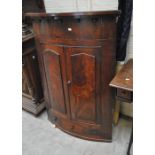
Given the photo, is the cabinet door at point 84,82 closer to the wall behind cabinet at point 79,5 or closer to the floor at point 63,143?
the floor at point 63,143

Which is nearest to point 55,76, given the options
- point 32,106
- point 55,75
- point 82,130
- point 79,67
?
point 55,75

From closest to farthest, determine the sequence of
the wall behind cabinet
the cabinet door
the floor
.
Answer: the cabinet door → the wall behind cabinet → the floor

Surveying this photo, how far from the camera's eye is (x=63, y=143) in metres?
1.71

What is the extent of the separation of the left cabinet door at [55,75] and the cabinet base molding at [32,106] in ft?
1.14

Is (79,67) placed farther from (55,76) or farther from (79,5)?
(79,5)

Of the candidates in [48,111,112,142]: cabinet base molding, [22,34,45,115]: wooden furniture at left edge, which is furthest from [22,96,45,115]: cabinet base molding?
[48,111,112,142]: cabinet base molding

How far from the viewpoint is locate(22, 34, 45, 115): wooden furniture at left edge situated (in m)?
1.80

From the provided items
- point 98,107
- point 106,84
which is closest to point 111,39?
point 106,84

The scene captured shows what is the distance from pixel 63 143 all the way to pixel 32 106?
64 centimetres

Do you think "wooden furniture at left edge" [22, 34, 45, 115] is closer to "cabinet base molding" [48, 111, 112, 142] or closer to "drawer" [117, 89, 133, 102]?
"cabinet base molding" [48, 111, 112, 142]

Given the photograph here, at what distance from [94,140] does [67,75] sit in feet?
2.42

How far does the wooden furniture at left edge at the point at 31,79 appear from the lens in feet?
5.90

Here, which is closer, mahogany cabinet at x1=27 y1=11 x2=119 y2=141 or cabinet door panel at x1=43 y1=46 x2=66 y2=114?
mahogany cabinet at x1=27 y1=11 x2=119 y2=141
